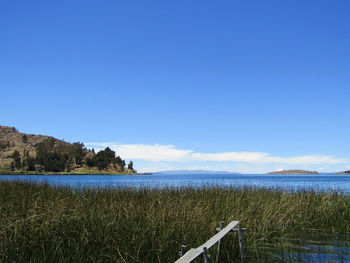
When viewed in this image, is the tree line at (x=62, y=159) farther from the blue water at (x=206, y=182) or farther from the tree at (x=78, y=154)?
the blue water at (x=206, y=182)

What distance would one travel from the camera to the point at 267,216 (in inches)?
356

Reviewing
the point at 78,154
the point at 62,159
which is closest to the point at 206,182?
the point at 62,159

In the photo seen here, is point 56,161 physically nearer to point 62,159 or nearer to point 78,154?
point 62,159

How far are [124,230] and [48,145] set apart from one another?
195 m

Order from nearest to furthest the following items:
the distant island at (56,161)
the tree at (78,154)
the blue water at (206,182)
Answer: the blue water at (206,182) < the distant island at (56,161) < the tree at (78,154)

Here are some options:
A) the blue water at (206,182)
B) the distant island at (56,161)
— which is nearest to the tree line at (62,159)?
the distant island at (56,161)

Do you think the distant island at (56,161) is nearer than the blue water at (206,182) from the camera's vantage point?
No

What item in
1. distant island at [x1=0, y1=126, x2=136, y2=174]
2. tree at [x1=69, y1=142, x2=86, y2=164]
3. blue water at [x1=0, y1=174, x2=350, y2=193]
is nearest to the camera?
blue water at [x1=0, y1=174, x2=350, y2=193]

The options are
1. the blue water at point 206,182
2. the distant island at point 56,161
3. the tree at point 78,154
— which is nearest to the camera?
the blue water at point 206,182

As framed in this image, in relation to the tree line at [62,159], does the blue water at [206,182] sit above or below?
below

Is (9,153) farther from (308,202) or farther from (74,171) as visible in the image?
(308,202)

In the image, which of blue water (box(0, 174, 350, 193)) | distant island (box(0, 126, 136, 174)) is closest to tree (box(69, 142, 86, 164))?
distant island (box(0, 126, 136, 174))

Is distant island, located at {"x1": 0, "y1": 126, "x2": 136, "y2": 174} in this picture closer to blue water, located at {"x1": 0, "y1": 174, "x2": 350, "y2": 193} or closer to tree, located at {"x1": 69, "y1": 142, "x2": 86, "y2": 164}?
tree, located at {"x1": 69, "y1": 142, "x2": 86, "y2": 164}

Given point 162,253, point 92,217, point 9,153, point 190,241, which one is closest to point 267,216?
point 190,241
